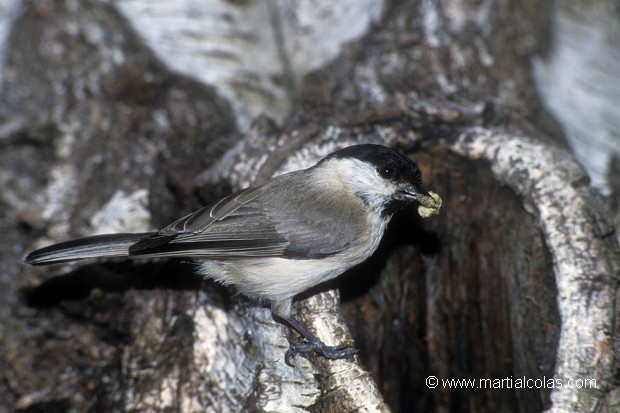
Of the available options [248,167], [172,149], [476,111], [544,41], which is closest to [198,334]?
[248,167]

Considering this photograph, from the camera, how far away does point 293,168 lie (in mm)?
3242

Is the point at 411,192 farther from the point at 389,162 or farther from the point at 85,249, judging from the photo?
the point at 85,249

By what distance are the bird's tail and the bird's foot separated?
0.87 m

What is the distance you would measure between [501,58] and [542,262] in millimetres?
1782

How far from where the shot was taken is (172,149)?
386cm

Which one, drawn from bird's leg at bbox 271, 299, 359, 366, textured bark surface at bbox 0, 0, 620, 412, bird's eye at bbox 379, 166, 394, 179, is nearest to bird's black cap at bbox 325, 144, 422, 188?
bird's eye at bbox 379, 166, 394, 179

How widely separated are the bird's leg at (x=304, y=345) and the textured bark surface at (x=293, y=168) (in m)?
0.05

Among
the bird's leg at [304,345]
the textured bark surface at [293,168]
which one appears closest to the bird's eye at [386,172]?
the textured bark surface at [293,168]

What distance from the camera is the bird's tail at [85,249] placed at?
9.31 feet

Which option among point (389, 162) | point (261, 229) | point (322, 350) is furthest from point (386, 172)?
point (322, 350)

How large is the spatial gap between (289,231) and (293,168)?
0.49 metres

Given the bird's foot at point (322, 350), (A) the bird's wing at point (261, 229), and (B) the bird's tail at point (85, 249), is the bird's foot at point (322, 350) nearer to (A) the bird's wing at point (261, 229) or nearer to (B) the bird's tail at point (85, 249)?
(A) the bird's wing at point (261, 229)

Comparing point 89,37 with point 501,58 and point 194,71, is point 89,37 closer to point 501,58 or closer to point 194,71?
point 194,71

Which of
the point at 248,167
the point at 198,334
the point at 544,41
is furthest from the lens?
the point at 544,41
